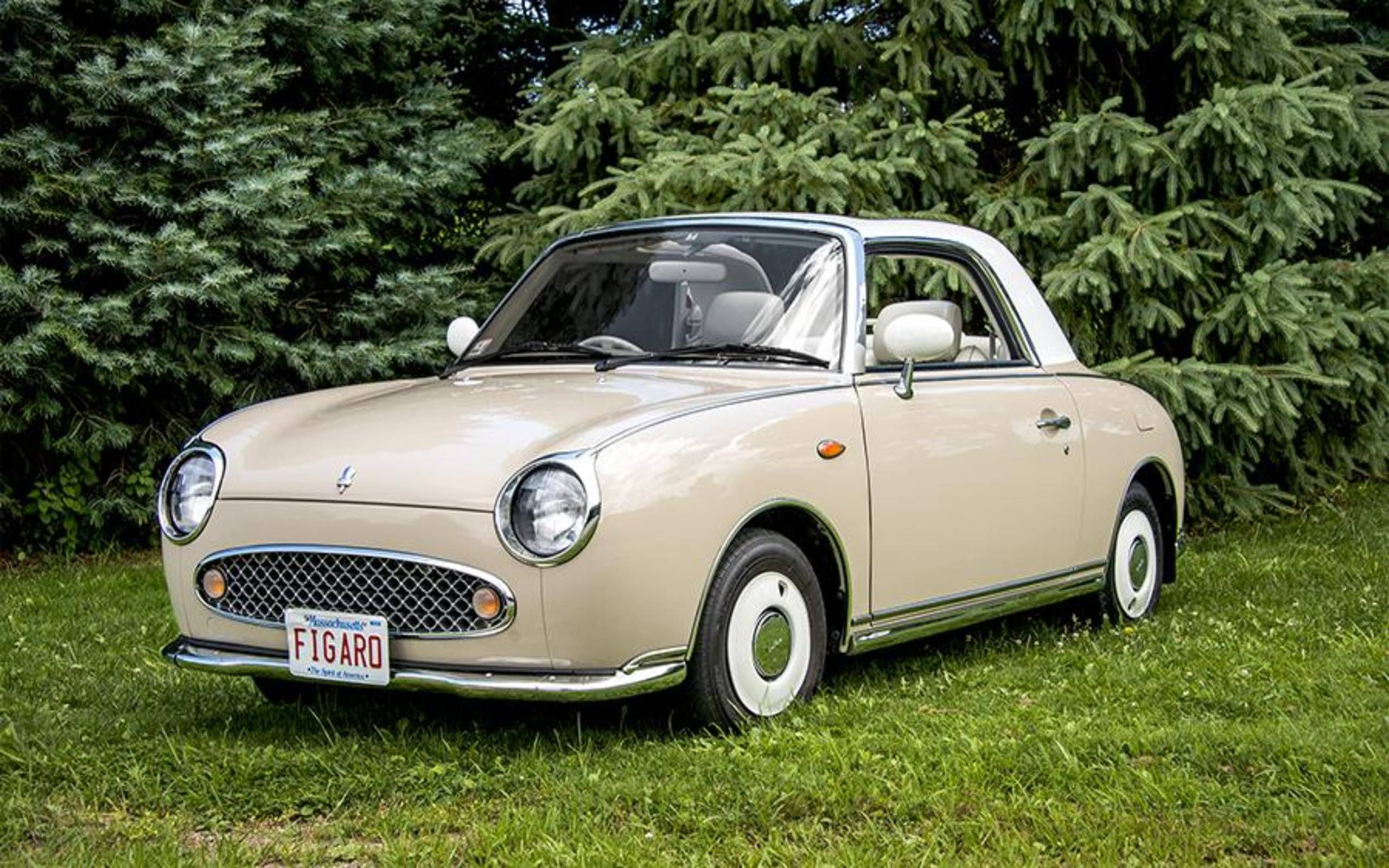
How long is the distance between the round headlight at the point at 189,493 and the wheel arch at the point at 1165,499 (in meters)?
3.66

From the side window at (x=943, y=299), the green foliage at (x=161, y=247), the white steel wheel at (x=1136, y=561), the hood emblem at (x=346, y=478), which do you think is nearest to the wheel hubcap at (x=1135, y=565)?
the white steel wheel at (x=1136, y=561)

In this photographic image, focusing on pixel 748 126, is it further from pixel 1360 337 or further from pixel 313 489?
pixel 313 489

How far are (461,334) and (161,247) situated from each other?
385 cm

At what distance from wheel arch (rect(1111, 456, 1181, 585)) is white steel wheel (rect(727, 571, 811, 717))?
2.40 m

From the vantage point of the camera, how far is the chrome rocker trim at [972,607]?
567cm

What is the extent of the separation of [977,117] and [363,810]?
7.94 m

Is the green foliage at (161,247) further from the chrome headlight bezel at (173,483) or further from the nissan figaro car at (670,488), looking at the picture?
the chrome headlight bezel at (173,483)

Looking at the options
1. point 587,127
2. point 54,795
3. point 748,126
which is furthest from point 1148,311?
point 54,795

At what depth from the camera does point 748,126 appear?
1041 centimetres

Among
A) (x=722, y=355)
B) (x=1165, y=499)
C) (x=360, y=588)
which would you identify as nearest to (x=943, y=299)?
(x=1165, y=499)

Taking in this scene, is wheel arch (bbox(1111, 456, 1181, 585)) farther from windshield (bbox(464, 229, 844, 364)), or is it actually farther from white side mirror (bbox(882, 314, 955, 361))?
windshield (bbox(464, 229, 844, 364))

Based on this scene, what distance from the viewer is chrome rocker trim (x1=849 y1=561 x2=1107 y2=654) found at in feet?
18.6

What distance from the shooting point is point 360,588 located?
487 centimetres

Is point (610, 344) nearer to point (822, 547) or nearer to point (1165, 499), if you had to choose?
point (822, 547)
